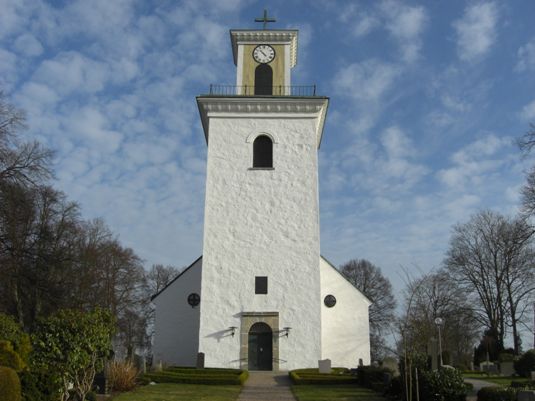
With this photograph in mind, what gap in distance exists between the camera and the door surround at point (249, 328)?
22.8 metres

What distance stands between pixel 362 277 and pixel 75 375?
42.2 meters

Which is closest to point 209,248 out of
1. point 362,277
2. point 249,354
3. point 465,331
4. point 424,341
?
point 249,354

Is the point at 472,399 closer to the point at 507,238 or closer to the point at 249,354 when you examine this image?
the point at 249,354

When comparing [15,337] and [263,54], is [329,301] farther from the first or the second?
[15,337]

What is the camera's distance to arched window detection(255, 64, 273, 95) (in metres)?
27.3

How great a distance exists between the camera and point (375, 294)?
51.0m

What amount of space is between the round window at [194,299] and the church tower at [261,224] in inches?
129

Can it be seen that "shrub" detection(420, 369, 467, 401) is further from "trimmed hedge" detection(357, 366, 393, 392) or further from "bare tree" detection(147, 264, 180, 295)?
"bare tree" detection(147, 264, 180, 295)

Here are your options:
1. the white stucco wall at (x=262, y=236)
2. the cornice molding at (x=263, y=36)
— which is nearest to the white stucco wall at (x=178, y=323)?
the white stucco wall at (x=262, y=236)

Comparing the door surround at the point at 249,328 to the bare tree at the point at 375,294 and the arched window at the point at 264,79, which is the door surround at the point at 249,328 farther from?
the bare tree at the point at 375,294

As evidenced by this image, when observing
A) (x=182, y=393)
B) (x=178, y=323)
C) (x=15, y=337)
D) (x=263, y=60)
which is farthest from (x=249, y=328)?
(x=263, y=60)

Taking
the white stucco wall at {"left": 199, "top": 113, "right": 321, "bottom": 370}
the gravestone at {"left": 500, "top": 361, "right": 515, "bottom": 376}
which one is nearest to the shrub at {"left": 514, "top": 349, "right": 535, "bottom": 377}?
the gravestone at {"left": 500, "top": 361, "right": 515, "bottom": 376}

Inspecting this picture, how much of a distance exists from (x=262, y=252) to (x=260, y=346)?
4.22 m

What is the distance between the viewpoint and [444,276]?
40219 millimetres
